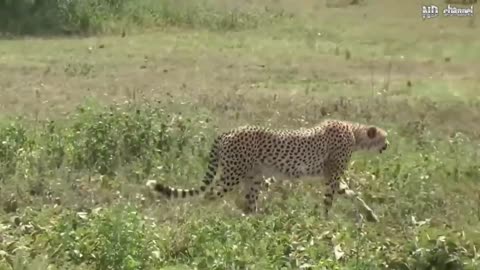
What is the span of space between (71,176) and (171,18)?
12.6m

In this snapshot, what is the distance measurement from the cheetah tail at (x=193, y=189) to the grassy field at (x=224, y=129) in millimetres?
138

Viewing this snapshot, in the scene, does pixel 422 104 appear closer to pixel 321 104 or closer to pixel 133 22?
pixel 321 104

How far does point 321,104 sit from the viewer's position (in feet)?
43.8

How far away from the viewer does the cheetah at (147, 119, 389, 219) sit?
29.3 ft

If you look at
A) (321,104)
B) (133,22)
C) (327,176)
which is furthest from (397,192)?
(133,22)
